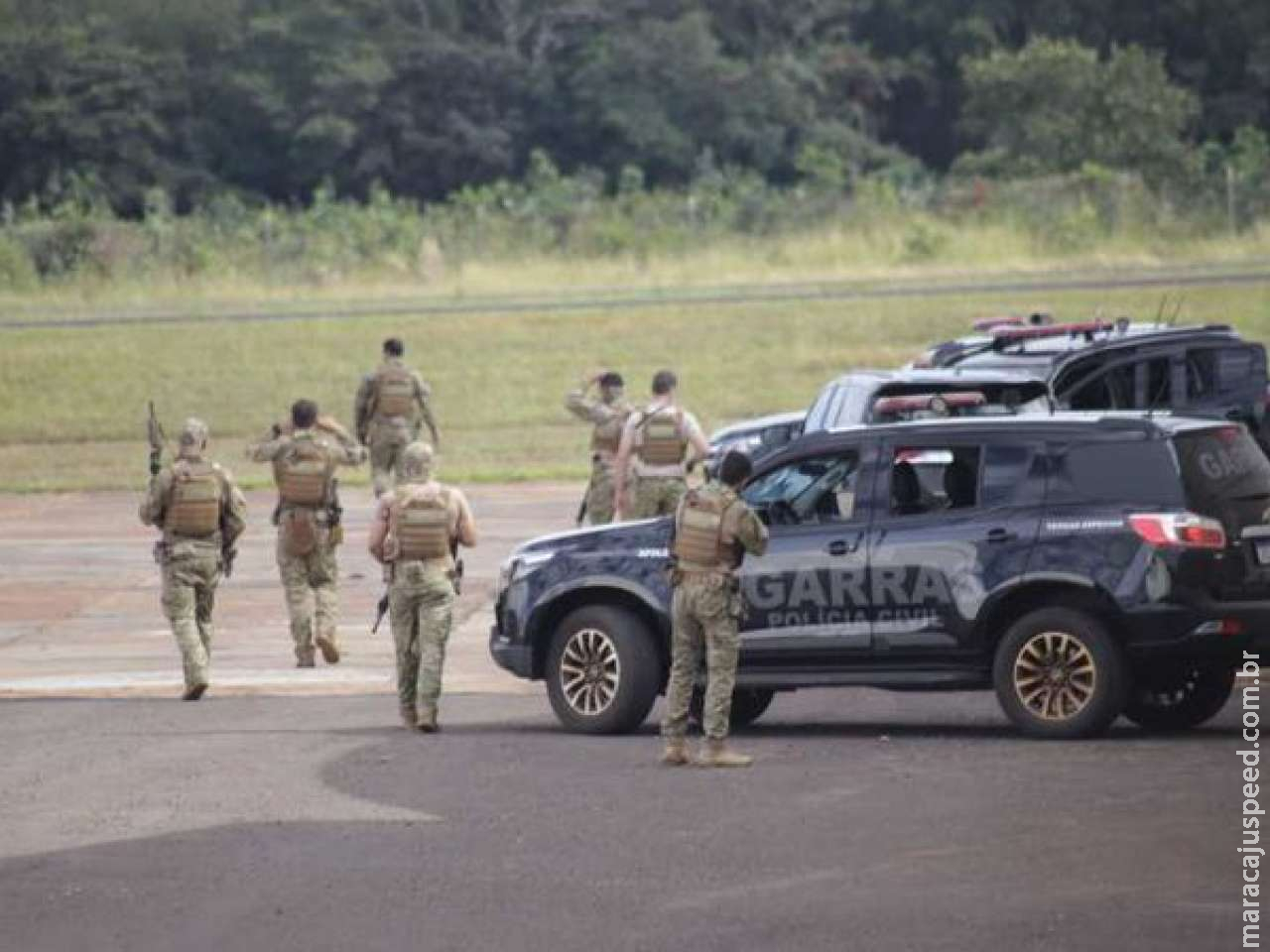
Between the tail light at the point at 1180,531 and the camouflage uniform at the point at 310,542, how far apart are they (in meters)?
6.83

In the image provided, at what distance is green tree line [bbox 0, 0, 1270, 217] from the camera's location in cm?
6944

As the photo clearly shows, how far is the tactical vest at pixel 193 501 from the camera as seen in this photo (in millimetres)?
19688

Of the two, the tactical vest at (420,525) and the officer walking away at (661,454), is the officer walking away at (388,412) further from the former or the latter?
the tactical vest at (420,525)

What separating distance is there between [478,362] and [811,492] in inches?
1150

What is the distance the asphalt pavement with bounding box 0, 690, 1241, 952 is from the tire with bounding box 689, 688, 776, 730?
172 mm

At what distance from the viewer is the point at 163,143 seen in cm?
7231

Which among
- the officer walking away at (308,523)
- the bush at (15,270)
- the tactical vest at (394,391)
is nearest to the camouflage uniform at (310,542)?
the officer walking away at (308,523)

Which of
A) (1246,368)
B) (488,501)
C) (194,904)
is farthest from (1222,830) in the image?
(488,501)

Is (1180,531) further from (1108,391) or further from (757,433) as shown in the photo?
(757,433)

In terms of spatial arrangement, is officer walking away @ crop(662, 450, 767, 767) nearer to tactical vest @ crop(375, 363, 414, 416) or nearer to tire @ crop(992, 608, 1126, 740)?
tire @ crop(992, 608, 1126, 740)

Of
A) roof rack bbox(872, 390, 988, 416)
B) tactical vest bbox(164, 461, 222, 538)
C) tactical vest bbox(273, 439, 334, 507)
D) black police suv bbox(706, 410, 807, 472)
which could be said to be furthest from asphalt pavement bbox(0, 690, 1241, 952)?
black police suv bbox(706, 410, 807, 472)

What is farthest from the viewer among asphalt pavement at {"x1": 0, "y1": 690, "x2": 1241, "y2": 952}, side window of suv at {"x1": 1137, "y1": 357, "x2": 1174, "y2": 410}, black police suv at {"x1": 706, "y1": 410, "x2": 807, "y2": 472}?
A: black police suv at {"x1": 706, "y1": 410, "x2": 807, "y2": 472}

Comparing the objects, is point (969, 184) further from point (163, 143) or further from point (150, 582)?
point (150, 582)

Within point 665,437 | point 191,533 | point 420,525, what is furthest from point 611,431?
point 420,525
